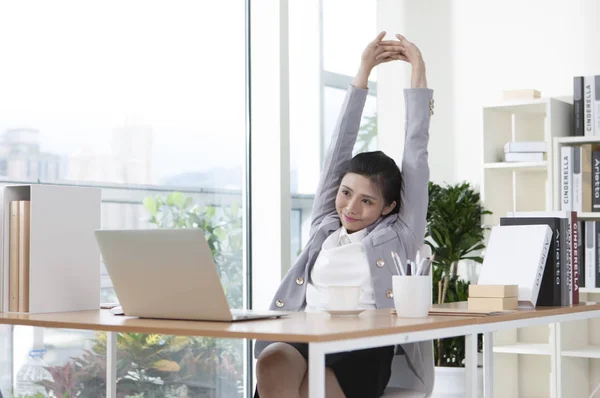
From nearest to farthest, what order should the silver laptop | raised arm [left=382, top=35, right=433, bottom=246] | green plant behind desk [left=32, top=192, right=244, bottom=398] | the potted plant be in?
the silver laptop
raised arm [left=382, top=35, right=433, bottom=246]
green plant behind desk [left=32, top=192, right=244, bottom=398]
the potted plant

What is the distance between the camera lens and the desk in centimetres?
152

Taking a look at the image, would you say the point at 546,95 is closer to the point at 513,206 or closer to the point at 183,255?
the point at 513,206

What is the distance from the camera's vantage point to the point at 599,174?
394 centimetres

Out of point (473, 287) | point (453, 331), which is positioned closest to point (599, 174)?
point (473, 287)

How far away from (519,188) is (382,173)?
1966 millimetres

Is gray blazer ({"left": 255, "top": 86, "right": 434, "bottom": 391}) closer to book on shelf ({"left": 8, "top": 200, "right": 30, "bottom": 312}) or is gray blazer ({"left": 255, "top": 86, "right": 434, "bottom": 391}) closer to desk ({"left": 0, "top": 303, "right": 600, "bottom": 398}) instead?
desk ({"left": 0, "top": 303, "right": 600, "bottom": 398})

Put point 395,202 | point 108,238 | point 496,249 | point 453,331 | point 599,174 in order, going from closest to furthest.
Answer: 1. point 453,331
2. point 108,238
3. point 496,249
4. point 395,202
5. point 599,174

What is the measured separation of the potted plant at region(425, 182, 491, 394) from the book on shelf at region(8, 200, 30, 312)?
251 cm

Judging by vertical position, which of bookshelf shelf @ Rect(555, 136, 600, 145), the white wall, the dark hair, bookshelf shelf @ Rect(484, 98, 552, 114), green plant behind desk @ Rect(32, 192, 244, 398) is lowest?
green plant behind desk @ Rect(32, 192, 244, 398)

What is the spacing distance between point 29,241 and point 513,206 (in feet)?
9.04

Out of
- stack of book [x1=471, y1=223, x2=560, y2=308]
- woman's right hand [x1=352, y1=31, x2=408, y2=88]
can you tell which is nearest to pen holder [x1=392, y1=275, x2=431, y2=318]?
stack of book [x1=471, y1=223, x2=560, y2=308]

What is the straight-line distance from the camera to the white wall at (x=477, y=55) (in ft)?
14.3

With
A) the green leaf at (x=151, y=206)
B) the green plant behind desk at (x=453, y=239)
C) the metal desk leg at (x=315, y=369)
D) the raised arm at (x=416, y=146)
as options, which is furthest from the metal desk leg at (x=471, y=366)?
the green plant behind desk at (x=453, y=239)

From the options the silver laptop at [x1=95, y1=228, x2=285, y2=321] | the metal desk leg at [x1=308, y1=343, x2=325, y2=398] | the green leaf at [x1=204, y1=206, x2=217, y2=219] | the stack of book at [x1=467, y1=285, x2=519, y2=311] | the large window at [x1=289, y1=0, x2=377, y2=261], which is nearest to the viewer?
the metal desk leg at [x1=308, y1=343, x2=325, y2=398]
